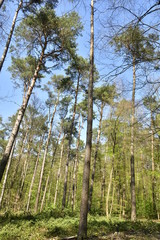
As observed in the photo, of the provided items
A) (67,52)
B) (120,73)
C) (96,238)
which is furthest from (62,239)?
(67,52)

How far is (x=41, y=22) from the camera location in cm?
754

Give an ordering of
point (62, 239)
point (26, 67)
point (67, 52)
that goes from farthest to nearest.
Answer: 1. point (26, 67)
2. point (67, 52)
3. point (62, 239)

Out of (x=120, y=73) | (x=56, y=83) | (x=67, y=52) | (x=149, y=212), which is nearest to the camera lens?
(x=120, y=73)

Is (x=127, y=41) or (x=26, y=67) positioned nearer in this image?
(x=127, y=41)

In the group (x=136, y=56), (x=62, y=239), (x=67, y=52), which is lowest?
(x=62, y=239)

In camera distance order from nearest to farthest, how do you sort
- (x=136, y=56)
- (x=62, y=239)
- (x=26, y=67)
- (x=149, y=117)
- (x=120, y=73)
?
(x=120, y=73), (x=136, y=56), (x=149, y=117), (x=62, y=239), (x=26, y=67)

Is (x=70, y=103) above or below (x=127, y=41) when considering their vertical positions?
above

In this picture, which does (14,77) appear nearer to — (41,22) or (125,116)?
(41,22)

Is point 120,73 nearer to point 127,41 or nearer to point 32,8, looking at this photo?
point 127,41

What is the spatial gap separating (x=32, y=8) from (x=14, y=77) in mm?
6157

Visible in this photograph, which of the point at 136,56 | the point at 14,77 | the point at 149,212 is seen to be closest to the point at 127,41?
the point at 136,56

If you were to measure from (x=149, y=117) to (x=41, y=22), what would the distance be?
24.4 feet

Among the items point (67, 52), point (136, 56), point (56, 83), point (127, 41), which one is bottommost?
point (136, 56)

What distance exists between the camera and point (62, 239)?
12.3 ft
